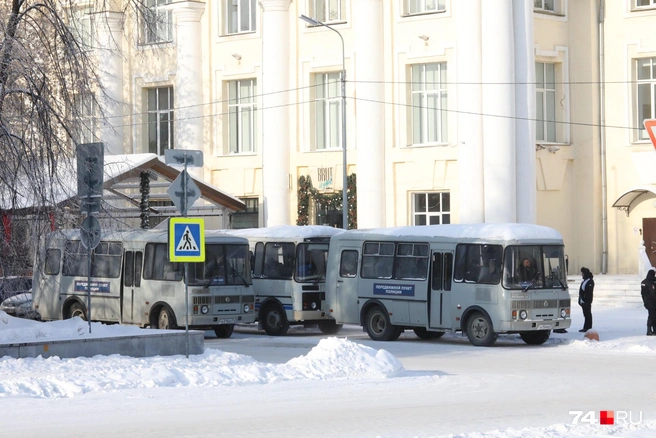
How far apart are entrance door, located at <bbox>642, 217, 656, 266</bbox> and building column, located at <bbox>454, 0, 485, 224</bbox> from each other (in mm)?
6086

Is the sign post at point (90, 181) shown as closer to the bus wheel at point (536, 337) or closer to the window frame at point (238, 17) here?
the bus wheel at point (536, 337)

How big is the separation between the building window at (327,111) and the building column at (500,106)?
6.58 metres

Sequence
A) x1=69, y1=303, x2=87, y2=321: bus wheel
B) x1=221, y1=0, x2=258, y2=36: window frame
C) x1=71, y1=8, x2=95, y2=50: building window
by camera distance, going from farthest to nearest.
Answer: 1. x1=221, y1=0, x2=258, y2=36: window frame
2. x1=69, y1=303, x2=87, y2=321: bus wheel
3. x1=71, y1=8, x2=95, y2=50: building window

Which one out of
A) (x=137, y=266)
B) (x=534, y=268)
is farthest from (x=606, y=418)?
Answer: (x=137, y=266)

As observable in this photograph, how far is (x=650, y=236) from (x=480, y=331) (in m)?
19.8

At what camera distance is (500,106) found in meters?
42.0

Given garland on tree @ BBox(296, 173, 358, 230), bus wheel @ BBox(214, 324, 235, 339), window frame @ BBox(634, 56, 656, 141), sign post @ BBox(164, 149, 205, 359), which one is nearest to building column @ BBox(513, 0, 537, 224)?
window frame @ BBox(634, 56, 656, 141)

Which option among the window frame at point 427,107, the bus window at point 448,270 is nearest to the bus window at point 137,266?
the bus window at point 448,270

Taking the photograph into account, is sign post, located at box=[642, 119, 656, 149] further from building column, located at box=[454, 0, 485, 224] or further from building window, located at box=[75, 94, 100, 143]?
building column, located at box=[454, 0, 485, 224]

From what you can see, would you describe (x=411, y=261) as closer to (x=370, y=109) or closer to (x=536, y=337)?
(x=536, y=337)

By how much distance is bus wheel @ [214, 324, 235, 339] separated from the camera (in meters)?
29.2

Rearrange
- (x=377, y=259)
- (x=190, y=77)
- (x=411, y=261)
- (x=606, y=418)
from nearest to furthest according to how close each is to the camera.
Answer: (x=606, y=418) → (x=411, y=261) → (x=377, y=259) → (x=190, y=77)

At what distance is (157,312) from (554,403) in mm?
15430

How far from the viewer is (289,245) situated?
30297mm
